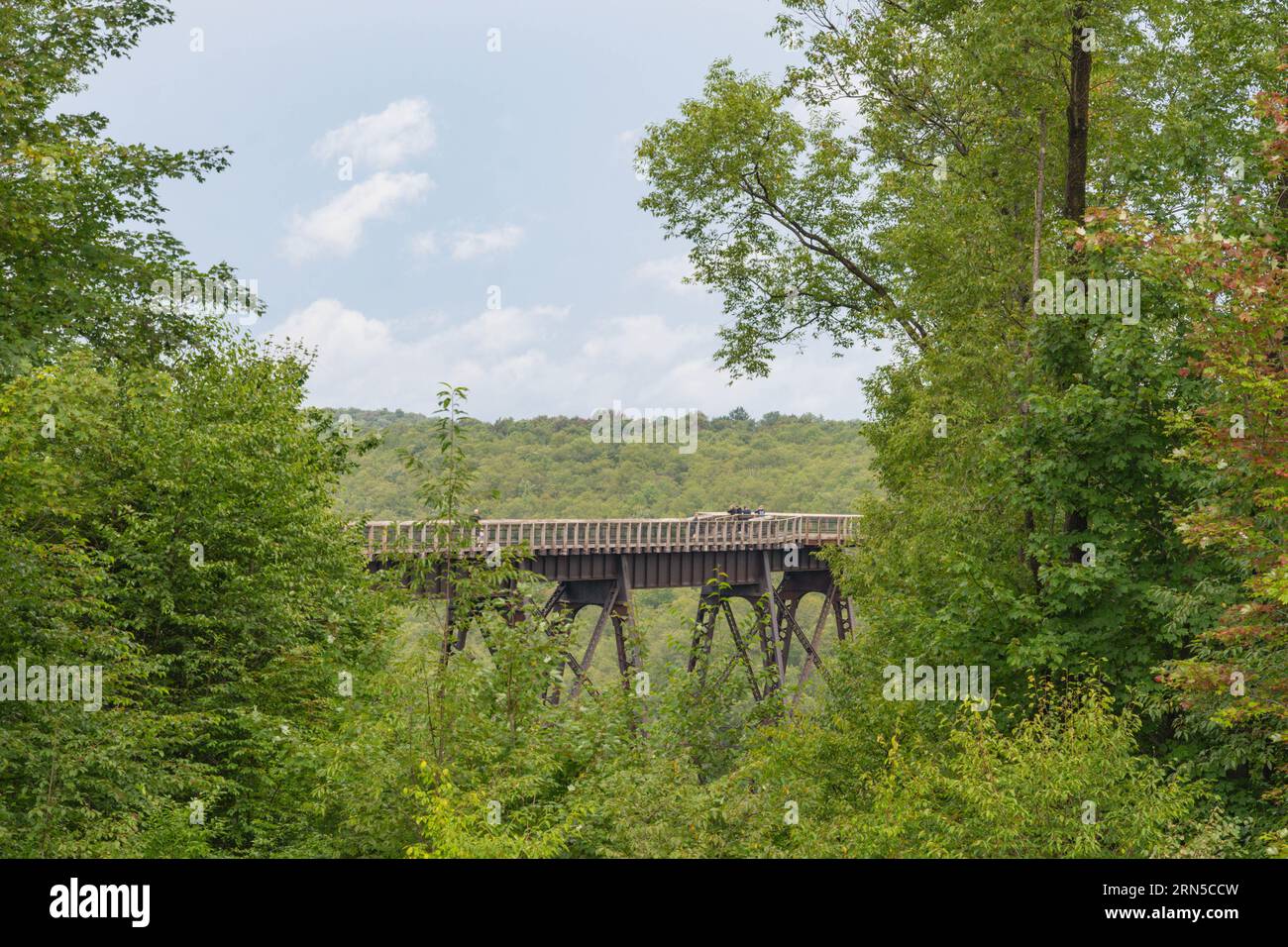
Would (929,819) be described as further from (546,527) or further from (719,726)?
(546,527)

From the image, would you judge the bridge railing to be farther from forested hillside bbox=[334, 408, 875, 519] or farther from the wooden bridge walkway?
forested hillside bbox=[334, 408, 875, 519]

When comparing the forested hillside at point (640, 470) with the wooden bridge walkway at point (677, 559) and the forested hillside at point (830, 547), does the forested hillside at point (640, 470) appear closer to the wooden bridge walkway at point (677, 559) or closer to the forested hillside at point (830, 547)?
the wooden bridge walkway at point (677, 559)

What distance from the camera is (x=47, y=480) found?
1002 cm

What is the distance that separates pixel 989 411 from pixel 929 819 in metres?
8.71

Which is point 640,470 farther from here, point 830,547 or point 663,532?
point 830,547

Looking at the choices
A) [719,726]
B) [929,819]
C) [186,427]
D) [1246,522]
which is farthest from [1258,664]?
[186,427]

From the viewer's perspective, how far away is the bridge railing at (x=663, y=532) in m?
36.3

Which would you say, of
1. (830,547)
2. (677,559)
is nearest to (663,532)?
(677,559)

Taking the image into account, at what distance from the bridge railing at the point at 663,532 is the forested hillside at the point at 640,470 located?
29615 millimetres

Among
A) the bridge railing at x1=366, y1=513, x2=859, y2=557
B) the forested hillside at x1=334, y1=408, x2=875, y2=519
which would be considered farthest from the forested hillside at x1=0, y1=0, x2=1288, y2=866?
the forested hillside at x1=334, y1=408, x2=875, y2=519

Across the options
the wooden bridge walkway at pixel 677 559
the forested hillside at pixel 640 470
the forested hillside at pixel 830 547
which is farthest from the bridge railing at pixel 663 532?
the forested hillside at pixel 640 470

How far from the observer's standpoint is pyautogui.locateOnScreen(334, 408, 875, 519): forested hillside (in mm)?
82250

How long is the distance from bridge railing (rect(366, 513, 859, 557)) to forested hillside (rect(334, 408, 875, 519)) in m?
29.6
